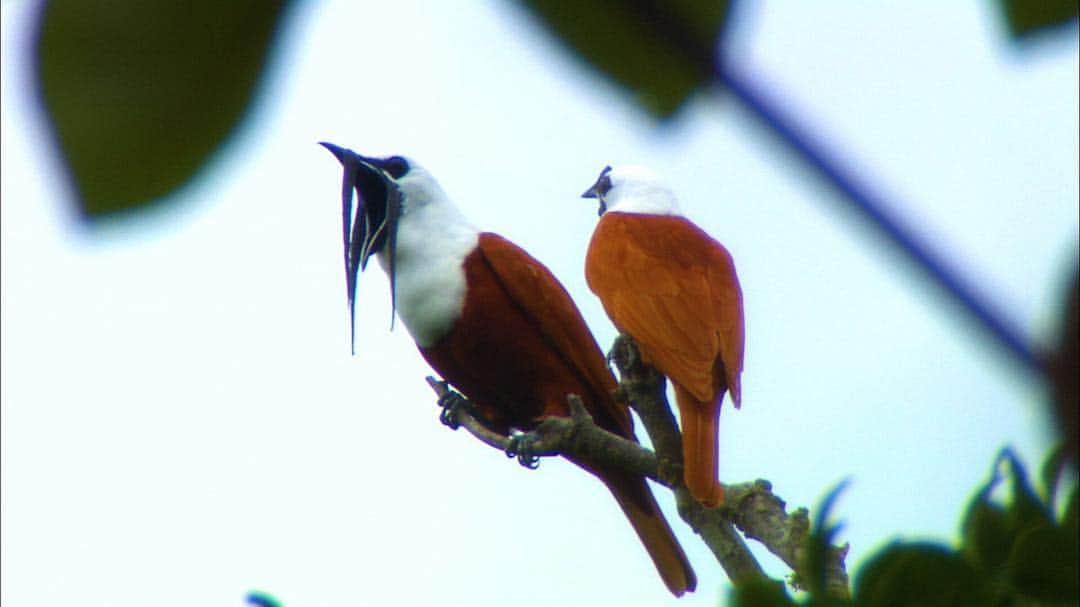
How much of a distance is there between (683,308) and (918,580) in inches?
108

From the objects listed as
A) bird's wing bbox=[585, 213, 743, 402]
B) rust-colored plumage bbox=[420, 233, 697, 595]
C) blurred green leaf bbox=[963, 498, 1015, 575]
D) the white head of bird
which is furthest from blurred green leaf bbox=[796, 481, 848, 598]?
rust-colored plumage bbox=[420, 233, 697, 595]

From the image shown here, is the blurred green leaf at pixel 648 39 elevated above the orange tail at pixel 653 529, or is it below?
below

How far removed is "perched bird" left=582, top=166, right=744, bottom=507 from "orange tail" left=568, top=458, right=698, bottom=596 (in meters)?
0.65

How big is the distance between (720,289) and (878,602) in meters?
2.94

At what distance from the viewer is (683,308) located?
159 inches

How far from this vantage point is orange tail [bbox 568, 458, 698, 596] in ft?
14.4

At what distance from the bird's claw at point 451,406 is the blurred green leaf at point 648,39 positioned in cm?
406

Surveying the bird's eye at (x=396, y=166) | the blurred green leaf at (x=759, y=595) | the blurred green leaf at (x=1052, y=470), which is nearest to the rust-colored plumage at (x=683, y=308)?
the bird's eye at (x=396, y=166)

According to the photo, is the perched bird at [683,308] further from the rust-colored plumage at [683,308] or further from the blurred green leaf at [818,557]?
the blurred green leaf at [818,557]

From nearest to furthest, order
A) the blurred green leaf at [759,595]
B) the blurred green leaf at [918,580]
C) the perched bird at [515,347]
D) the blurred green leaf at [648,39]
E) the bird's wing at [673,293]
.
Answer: the blurred green leaf at [648,39] < the blurred green leaf at [918,580] < the blurred green leaf at [759,595] < the bird's wing at [673,293] < the perched bird at [515,347]

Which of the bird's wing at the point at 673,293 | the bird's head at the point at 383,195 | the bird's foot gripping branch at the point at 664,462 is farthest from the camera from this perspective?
the bird's head at the point at 383,195

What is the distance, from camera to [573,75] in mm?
360

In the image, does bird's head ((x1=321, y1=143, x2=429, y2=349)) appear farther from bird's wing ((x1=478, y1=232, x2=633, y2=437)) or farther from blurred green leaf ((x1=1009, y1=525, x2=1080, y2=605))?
blurred green leaf ((x1=1009, y1=525, x2=1080, y2=605))

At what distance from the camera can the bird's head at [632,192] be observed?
581 cm
